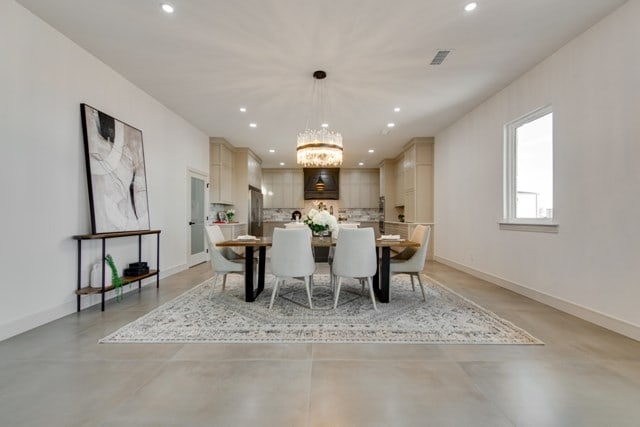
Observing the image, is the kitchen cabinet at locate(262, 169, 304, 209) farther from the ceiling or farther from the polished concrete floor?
the polished concrete floor

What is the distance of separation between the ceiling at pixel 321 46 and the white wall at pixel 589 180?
0.27 metres

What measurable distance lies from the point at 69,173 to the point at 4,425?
239cm

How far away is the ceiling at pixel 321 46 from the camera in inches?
98.7

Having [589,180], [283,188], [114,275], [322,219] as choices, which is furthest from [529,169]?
[283,188]

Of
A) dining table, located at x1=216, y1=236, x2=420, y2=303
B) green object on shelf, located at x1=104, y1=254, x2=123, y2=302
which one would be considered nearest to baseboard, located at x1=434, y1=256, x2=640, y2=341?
dining table, located at x1=216, y1=236, x2=420, y2=303

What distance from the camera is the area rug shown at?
2.38 meters

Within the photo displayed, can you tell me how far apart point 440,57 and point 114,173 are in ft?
13.4

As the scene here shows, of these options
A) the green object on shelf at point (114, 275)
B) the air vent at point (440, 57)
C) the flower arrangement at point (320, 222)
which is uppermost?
the air vent at point (440, 57)

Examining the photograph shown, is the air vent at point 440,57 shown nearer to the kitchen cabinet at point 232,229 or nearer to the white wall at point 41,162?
the white wall at point 41,162

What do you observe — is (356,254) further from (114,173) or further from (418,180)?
(418,180)

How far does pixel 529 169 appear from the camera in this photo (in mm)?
3797

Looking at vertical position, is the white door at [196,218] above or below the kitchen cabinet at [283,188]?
below

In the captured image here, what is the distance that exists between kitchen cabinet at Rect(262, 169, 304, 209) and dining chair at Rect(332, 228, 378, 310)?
7.33 metres

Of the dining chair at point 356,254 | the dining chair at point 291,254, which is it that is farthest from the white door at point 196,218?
the dining chair at point 356,254
